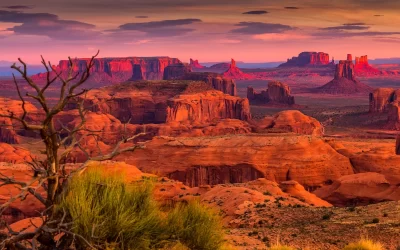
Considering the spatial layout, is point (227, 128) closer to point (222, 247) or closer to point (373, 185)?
point (373, 185)

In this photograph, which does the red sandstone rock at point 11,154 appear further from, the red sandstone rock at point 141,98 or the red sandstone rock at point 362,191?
the red sandstone rock at point 362,191

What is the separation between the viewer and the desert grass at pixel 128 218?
13.4 meters

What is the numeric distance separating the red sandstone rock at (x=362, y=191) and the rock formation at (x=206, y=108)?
8236 centimetres

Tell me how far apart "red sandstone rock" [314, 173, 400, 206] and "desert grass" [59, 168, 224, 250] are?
42.3m

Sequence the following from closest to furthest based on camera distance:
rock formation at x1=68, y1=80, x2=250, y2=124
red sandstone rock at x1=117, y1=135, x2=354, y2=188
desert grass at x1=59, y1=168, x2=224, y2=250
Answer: desert grass at x1=59, y1=168, x2=224, y2=250
red sandstone rock at x1=117, y1=135, x2=354, y2=188
rock formation at x1=68, y1=80, x2=250, y2=124

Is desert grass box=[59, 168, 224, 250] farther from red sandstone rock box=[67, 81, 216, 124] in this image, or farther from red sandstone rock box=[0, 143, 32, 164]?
red sandstone rock box=[67, 81, 216, 124]

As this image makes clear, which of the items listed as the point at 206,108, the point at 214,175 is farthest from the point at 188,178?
the point at 206,108

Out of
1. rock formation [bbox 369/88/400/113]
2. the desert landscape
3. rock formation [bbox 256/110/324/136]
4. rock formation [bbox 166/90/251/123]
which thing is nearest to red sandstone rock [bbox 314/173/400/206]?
the desert landscape

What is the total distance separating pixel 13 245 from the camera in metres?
13.2

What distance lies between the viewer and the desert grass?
1337 centimetres

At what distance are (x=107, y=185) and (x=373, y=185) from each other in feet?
161

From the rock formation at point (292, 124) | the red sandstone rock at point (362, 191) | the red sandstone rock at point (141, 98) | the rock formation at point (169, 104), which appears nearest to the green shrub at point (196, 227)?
the red sandstone rock at point (362, 191)

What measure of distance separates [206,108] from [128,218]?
14020 cm

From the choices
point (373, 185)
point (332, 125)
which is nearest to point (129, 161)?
point (373, 185)
